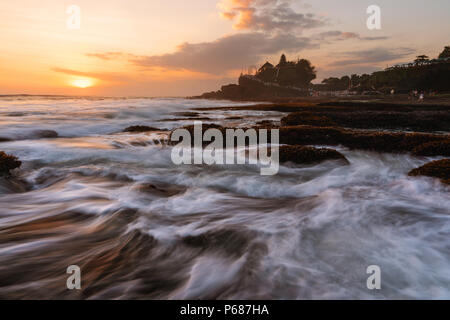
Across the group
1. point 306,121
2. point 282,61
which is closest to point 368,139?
point 306,121

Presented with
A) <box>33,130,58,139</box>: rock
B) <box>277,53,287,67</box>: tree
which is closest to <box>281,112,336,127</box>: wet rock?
<box>33,130,58,139</box>: rock

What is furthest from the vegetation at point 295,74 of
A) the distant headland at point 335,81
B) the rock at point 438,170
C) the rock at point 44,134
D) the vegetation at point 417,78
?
the rock at point 438,170

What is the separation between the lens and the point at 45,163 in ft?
22.7

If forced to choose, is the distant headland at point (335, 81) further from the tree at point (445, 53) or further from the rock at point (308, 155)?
the rock at point (308, 155)

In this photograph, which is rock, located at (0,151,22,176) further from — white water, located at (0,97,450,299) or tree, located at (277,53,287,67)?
tree, located at (277,53,287,67)

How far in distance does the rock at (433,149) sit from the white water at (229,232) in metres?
0.31

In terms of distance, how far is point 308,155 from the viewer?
6.23 meters

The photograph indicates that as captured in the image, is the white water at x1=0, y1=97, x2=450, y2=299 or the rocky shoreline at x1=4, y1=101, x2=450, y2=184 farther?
the rocky shoreline at x1=4, y1=101, x2=450, y2=184

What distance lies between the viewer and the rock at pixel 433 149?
6.15 meters

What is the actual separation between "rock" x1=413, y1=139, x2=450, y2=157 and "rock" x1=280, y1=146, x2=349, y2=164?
1.89 metres

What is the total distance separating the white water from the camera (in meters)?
2.54

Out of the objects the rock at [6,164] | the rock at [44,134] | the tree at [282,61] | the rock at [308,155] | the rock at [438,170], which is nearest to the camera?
the rock at [438,170]

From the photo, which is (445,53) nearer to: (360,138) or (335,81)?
(335,81)

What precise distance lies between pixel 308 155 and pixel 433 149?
9.84 ft
